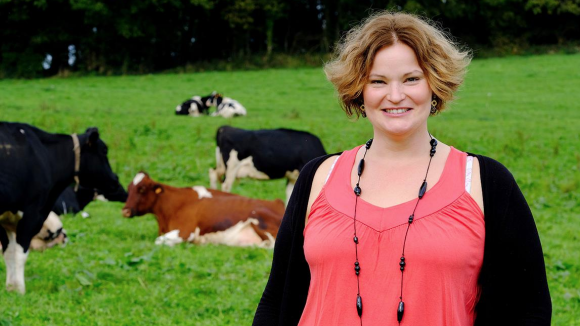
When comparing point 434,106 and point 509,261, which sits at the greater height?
point 434,106

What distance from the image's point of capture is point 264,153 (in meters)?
13.8

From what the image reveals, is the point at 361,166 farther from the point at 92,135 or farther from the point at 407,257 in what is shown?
the point at 92,135

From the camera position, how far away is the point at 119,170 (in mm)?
15750

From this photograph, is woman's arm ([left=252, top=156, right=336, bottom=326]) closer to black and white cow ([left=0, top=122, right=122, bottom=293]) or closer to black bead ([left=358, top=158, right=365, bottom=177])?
black bead ([left=358, top=158, right=365, bottom=177])

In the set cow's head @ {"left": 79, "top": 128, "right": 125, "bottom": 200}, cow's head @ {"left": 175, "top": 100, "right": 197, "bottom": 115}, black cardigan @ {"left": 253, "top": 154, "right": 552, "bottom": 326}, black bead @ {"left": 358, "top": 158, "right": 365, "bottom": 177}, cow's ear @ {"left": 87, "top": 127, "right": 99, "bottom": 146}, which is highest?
black bead @ {"left": 358, "top": 158, "right": 365, "bottom": 177}

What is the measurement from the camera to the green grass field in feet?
23.7

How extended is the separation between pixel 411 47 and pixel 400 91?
0.48 ft

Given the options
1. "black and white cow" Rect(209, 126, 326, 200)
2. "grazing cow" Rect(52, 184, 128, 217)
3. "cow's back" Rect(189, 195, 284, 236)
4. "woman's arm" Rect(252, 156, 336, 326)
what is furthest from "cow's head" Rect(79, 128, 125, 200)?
"woman's arm" Rect(252, 156, 336, 326)

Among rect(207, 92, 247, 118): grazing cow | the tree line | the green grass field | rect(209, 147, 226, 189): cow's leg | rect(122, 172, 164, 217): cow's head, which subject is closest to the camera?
the green grass field

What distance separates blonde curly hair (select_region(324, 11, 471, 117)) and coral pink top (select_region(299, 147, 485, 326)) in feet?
0.96

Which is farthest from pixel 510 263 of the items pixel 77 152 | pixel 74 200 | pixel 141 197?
pixel 74 200

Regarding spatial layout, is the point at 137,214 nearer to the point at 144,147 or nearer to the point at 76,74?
the point at 144,147

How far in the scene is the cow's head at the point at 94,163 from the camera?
9.24 m

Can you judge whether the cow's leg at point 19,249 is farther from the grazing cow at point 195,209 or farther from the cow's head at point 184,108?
the cow's head at point 184,108
